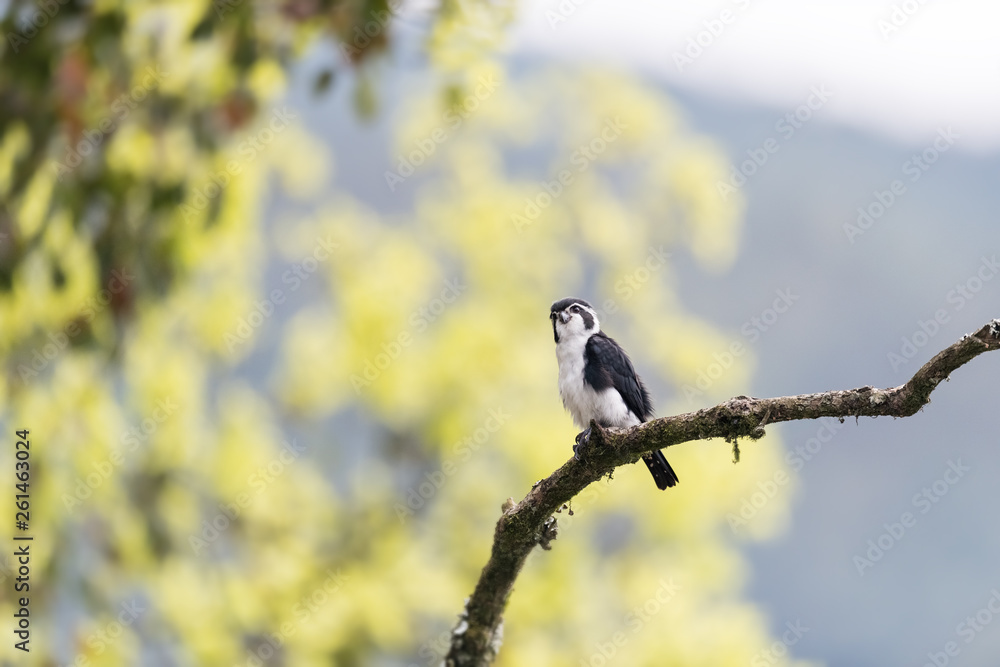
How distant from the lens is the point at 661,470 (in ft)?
11.1

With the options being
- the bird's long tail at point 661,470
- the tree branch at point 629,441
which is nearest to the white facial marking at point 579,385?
the bird's long tail at point 661,470

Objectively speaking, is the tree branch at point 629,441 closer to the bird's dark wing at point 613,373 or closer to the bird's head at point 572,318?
the bird's dark wing at point 613,373

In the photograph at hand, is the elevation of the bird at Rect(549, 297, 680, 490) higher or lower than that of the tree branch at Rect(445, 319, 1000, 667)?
higher

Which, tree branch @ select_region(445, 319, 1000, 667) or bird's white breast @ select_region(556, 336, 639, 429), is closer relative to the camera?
tree branch @ select_region(445, 319, 1000, 667)

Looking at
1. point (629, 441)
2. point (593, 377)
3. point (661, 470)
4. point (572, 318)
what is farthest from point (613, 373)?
point (629, 441)

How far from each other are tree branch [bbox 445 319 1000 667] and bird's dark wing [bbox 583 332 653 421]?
1084 mm

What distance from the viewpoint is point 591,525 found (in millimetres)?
7941

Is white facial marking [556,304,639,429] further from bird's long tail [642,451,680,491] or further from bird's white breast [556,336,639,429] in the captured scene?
bird's long tail [642,451,680,491]

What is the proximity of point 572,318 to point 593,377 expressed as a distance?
37 cm

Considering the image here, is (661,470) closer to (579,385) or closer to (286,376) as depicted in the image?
(579,385)

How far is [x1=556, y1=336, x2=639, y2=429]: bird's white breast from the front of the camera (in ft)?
12.2

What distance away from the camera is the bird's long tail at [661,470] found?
333 cm

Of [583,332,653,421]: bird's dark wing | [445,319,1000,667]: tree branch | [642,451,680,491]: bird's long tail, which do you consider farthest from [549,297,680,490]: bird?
[445,319,1000,667]: tree branch

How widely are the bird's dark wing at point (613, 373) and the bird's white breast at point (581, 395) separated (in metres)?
0.02
